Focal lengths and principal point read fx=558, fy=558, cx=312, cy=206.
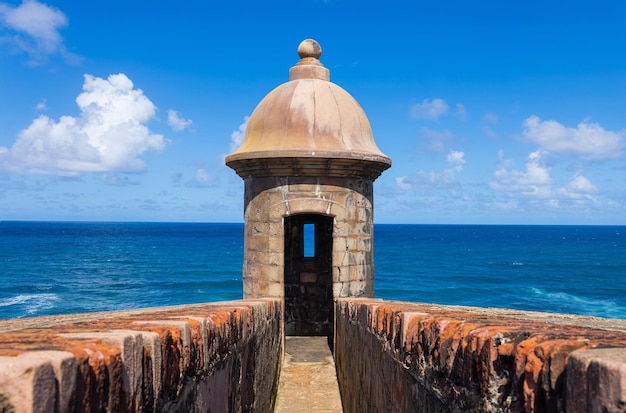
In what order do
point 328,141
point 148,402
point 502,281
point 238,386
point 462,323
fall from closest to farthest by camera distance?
point 148,402 → point 462,323 → point 238,386 → point 328,141 → point 502,281

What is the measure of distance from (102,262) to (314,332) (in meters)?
53.0

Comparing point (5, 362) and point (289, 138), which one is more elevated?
point (289, 138)

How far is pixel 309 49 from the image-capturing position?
894 cm

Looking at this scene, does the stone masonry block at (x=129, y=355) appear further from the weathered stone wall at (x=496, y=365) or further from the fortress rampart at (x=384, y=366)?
the weathered stone wall at (x=496, y=365)

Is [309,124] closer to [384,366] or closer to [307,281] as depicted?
[307,281]

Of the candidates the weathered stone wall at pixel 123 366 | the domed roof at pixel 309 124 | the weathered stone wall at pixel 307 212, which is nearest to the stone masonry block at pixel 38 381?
the weathered stone wall at pixel 123 366

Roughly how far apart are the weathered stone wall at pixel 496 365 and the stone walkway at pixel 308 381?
325 cm

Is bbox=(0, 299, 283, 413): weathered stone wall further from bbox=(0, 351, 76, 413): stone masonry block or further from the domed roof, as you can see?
the domed roof

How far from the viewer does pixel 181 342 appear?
2.18 meters

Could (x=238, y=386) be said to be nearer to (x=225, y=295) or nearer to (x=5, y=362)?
(x=5, y=362)

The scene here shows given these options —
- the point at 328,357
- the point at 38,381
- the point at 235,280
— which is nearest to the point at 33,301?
the point at 235,280

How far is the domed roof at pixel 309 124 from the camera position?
25.9 feet

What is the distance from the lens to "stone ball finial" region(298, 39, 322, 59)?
8930 millimetres

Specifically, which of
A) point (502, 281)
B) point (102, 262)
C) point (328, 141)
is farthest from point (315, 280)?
point (102, 262)
